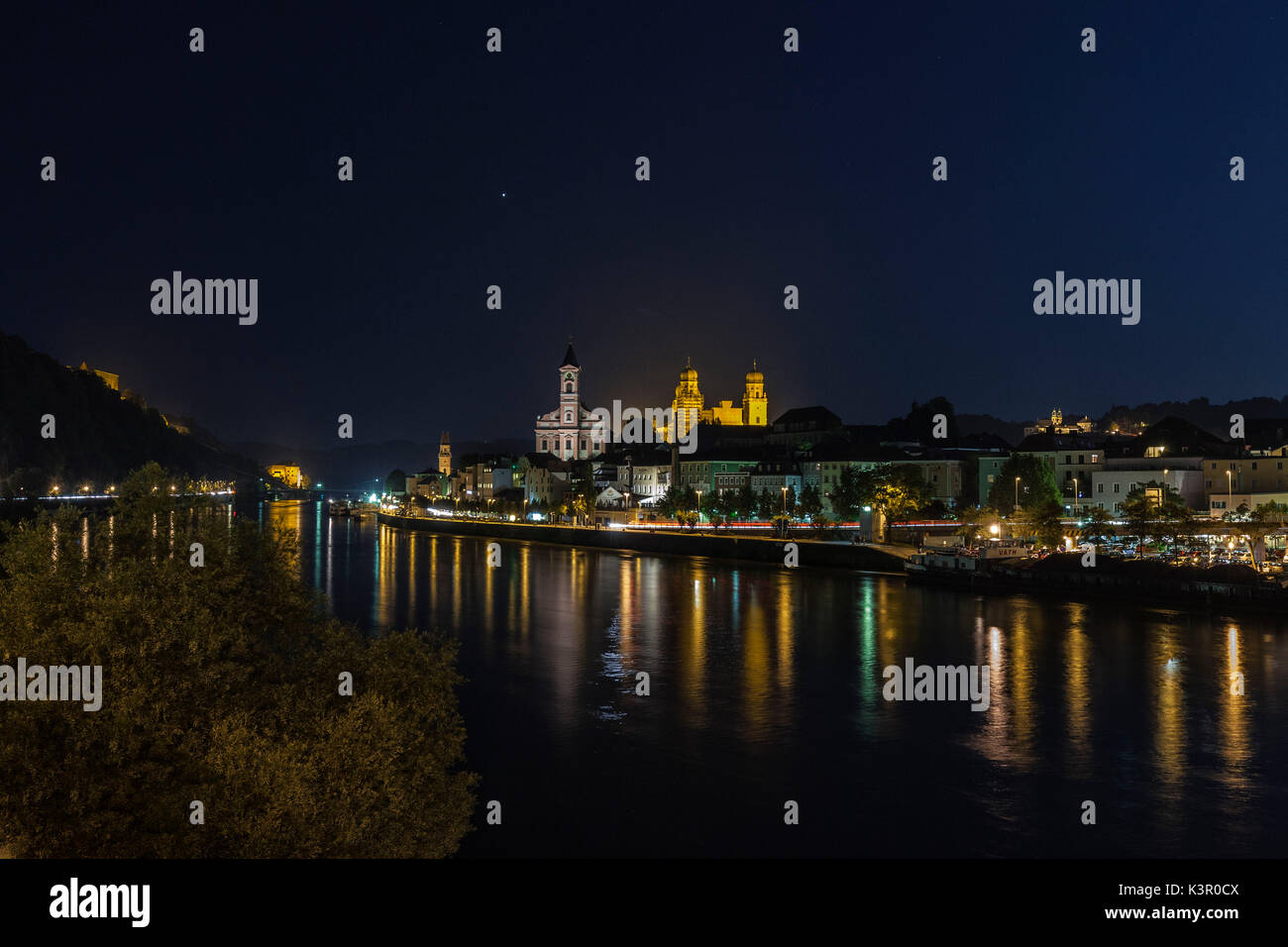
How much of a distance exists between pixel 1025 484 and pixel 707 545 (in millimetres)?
16575

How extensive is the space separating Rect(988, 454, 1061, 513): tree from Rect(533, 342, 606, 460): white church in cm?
5714

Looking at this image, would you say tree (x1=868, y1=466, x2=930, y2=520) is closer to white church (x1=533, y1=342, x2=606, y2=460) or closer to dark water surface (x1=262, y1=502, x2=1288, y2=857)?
dark water surface (x1=262, y1=502, x2=1288, y2=857)

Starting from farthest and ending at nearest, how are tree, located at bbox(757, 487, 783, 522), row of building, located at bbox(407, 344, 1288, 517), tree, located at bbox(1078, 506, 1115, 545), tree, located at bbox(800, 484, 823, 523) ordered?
1. tree, located at bbox(757, 487, 783, 522)
2. tree, located at bbox(800, 484, 823, 523)
3. row of building, located at bbox(407, 344, 1288, 517)
4. tree, located at bbox(1078, 506, 1115, 545)

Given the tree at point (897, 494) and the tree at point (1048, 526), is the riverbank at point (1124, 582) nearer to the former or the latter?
the tree at point (1048, 526)

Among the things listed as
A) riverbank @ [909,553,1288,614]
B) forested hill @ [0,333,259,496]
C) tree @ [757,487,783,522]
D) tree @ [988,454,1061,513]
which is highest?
forested hill @ [0,333,259,496]

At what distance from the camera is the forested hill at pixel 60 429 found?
84938 millimetres

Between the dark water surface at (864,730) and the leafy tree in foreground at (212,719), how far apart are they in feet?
4.57

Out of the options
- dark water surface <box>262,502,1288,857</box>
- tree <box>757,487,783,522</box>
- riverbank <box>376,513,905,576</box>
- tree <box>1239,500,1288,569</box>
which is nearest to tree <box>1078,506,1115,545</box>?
tree <box>1239,500,1288,569</box>

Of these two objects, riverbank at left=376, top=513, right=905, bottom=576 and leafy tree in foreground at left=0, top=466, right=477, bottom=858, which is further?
riverbank at left=376, top=513, right=905, bottom=576

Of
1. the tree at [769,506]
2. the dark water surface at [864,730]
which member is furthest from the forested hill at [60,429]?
the dark water surface at [864,730]

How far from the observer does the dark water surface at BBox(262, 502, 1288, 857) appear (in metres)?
12.8

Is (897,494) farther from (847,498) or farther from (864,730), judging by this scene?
(864,730)

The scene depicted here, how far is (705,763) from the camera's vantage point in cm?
1527
